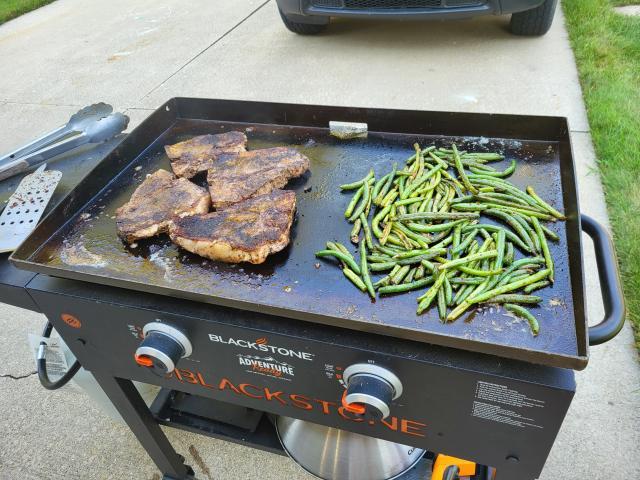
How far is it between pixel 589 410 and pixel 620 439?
0.17 meters

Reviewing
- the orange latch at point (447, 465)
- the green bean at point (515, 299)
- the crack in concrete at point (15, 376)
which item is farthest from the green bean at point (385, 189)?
the crack in concrete at point (15, 376)

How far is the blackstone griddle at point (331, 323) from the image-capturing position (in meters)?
1.14

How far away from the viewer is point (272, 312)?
1.20 m

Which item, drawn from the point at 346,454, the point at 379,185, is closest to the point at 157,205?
the point at 379,185

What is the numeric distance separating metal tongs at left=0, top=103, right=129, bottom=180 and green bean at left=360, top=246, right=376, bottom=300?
1.31 metres

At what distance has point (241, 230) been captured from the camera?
149cm

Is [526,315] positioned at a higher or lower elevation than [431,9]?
higher

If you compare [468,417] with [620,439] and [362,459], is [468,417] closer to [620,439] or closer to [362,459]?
[362,459]

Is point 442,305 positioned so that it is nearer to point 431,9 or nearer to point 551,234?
point 551,234

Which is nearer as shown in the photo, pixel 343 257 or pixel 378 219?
pixel 343 257

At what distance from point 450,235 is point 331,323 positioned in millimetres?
527

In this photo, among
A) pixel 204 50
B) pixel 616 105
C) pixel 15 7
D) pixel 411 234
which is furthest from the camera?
pixel 15 7

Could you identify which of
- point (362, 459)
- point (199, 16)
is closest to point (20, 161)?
point (362, 459)

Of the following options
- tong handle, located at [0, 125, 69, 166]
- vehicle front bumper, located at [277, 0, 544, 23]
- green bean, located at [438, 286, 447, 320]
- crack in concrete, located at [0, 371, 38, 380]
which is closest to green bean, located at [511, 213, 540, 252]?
green bean, located at [438, 286, 447, 320]
